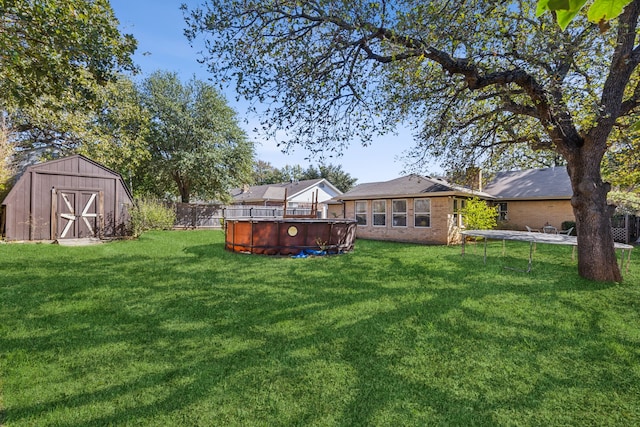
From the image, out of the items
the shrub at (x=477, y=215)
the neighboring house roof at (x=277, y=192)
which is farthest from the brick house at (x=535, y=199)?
the neighboring house roof at (x=277, y=192)

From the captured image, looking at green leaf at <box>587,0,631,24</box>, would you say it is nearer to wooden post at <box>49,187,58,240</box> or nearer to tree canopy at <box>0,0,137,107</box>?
tree canopy at <box>0,0,137,107</box>

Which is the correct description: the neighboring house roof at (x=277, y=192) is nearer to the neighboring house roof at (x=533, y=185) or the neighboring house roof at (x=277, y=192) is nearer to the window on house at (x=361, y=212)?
the window on house at (x=361, y=212)

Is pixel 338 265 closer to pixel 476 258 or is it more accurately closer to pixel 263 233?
pixel 263 233

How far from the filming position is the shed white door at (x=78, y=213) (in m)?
13.0

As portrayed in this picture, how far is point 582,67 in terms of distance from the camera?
26.3ft

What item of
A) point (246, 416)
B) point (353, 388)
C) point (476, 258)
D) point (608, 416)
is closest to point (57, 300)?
point (246, 416)

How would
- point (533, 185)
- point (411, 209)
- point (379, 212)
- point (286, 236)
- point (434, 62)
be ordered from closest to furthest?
point (434, 62) → point (286, 236) → point (411, 209) → point (379, 212) → point (533, 185)

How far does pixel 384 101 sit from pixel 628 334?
20.3 feet

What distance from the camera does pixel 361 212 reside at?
747 inches

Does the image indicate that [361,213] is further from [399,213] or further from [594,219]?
[594,219]

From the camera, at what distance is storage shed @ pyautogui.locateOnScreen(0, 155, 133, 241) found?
12.1 meters

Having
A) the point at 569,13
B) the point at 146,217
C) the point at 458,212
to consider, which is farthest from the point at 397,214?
the point at 569,13

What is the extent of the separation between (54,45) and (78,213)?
10752 mm

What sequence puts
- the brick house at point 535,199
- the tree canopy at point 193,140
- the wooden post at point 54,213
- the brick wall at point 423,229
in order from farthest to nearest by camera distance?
1. the tree canopy at point 193,140
2. the brick house at point 535,199
3. the brick wall at point 423,229
4. the wooden post at point 54,213
